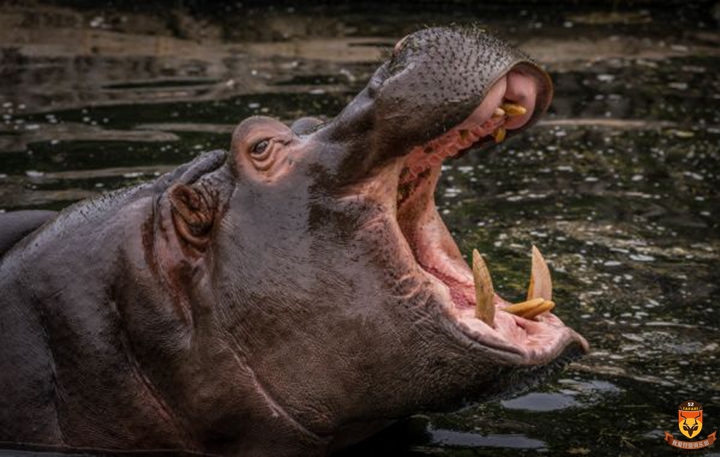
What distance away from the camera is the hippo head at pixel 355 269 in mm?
4293

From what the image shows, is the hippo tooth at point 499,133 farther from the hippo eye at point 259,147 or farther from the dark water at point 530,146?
the dark water at point 530,146

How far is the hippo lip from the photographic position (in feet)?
14.2

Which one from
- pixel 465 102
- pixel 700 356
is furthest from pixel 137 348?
pixel 700 356

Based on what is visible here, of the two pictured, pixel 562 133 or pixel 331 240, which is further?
pixel 562 133

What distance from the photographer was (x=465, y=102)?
167 inches

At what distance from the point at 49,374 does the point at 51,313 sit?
20cm

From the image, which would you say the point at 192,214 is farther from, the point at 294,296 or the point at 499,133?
the point at 499,133

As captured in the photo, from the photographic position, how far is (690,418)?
5250mm

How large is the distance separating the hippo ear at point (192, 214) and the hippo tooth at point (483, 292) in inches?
34.7

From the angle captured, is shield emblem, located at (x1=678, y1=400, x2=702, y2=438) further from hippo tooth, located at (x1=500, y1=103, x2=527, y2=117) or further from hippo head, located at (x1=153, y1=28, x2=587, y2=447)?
hippo tooth, located at (x1=500, y1=103, x2=527, y2=117)

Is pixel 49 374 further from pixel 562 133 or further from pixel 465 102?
pixel 562 133

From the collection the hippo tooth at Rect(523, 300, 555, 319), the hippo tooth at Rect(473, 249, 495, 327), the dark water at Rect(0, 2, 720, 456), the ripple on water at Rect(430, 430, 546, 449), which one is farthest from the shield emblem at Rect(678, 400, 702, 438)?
the hippo tooth at Rect(473, 249, 495, 327)

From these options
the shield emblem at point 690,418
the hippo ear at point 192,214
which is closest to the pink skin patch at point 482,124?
the hippo ear at point 192,214

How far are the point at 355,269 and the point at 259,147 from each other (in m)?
0.52
